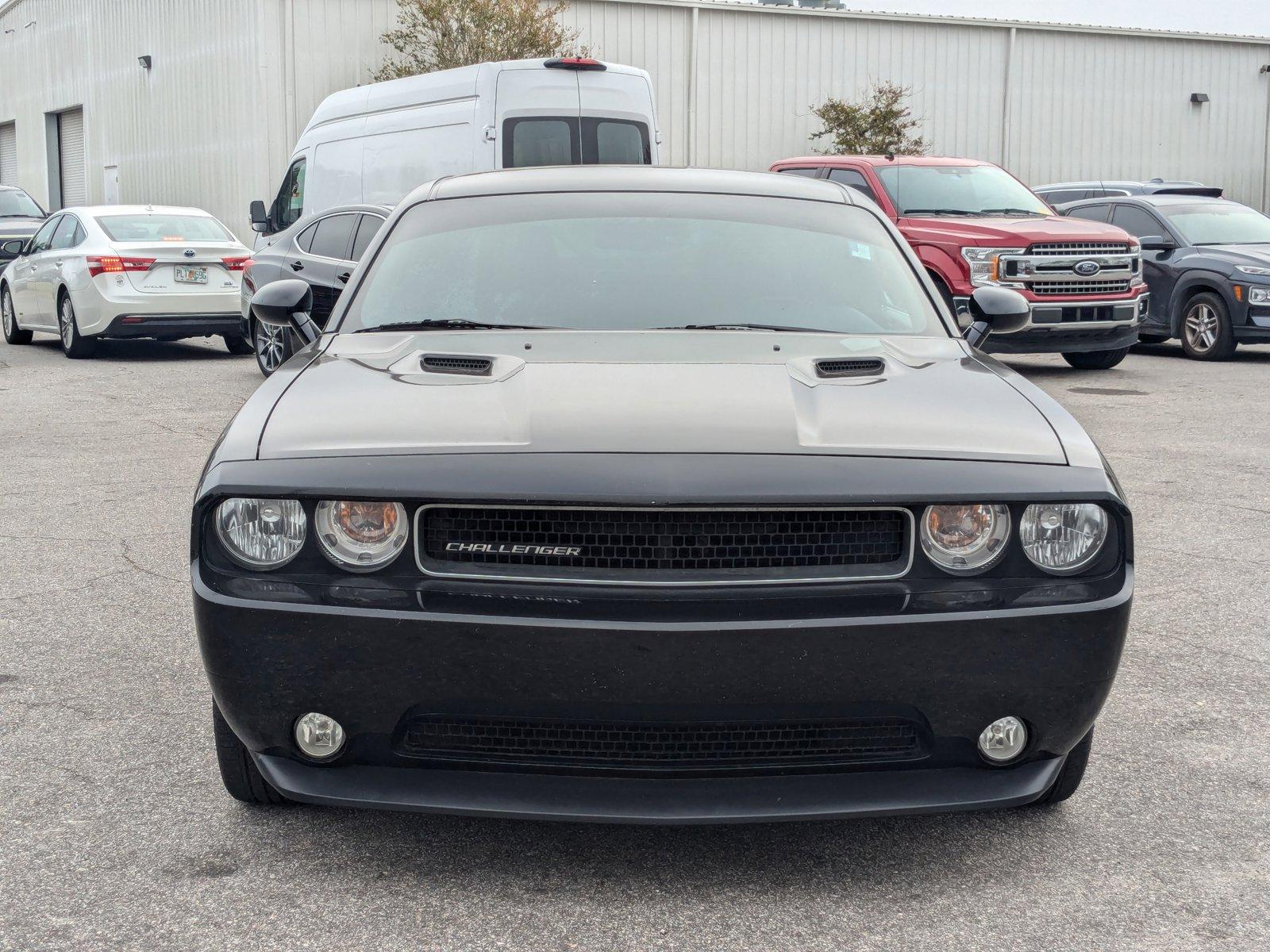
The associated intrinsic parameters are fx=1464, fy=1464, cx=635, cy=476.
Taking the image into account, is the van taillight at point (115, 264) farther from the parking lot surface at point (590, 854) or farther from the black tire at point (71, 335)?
the parking lot surface at point (590, 854)

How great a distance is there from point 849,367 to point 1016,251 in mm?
9517

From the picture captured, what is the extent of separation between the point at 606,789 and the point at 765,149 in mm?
28787

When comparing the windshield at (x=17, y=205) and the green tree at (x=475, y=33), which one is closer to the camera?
the windshield at (x=17, y=205)

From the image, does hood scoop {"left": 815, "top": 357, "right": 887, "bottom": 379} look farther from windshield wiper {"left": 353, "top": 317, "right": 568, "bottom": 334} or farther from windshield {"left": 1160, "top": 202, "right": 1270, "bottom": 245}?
windshield {"left": 1160, "top": 202, "right": 1270, "bottom": 245}

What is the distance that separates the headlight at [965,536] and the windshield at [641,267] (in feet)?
Result: 3.92

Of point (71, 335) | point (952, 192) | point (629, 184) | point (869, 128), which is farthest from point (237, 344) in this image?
point (869, 128)

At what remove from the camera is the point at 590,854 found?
10.1ft

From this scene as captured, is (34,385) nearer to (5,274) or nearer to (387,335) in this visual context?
(5,274)

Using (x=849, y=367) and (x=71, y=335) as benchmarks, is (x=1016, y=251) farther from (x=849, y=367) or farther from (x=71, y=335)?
(x=849, y=367)

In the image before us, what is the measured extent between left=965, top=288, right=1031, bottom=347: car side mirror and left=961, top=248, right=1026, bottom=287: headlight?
8196 millimetres

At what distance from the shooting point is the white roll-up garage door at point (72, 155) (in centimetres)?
3656

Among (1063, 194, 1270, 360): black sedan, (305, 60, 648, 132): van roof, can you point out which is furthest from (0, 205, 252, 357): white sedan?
(1063, 194, 1270, 360): black sedan

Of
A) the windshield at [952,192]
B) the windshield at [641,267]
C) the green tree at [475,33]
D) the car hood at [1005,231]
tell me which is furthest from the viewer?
the green tree at [475,33]

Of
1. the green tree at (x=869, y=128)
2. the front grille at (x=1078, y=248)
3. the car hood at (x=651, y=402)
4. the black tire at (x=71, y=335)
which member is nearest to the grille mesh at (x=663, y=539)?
the car hood at (x=651, y=402)
